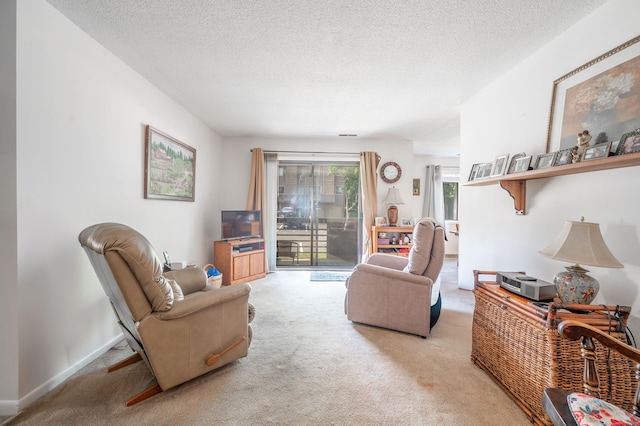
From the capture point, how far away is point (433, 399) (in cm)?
162

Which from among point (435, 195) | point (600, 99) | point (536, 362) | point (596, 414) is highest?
point (600, 99)

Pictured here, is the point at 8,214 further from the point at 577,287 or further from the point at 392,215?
the point at 392,215

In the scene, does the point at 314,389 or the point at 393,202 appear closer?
the point at 314,389

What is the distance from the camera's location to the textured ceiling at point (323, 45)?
1735 mm

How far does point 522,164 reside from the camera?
222cm

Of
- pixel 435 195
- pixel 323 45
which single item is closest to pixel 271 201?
pixel 323 45

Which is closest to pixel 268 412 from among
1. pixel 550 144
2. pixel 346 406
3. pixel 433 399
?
pixel 346 406

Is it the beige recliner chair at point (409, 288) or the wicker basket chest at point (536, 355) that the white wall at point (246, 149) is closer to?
the beige recliner chair at point (409, 288)

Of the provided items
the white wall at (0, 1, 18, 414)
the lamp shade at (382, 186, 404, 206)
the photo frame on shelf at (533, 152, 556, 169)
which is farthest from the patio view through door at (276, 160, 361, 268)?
the white wall at (0, 1, 18, 414)

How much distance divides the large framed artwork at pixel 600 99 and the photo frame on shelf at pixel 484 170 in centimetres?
59

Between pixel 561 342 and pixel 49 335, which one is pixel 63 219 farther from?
pixel 561 342

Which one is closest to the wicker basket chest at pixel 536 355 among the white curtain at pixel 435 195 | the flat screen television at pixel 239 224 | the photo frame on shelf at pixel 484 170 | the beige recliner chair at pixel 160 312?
the photo frame on shelf at pixel 484 170

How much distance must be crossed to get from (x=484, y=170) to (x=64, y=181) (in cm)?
356

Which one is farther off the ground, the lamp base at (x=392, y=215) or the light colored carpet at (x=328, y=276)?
the lamp base at (x=392, y=215)
